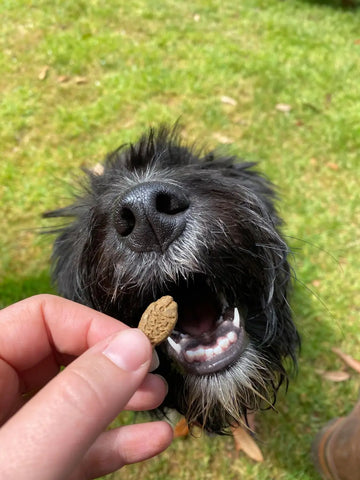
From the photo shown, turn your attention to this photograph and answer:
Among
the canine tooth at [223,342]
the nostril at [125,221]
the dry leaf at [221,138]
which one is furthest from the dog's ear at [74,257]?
the dry leaf at [221,138]

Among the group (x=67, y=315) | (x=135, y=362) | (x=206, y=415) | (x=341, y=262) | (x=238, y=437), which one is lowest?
(x=238, y=437)

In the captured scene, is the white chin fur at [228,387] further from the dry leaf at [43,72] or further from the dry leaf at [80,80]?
the dry leaf at [43,72]

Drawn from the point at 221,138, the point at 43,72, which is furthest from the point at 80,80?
the point at 221,138

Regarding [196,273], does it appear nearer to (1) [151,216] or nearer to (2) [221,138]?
(1) [151,216]

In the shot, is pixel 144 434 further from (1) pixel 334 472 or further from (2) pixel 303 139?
(2) pixel 303 139

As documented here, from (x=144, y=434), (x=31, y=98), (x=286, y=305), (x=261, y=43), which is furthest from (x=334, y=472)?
(x=261, y=43)

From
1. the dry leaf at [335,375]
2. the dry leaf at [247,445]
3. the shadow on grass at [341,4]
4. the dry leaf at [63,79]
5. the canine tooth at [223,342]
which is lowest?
the dry leaf at [247,445]

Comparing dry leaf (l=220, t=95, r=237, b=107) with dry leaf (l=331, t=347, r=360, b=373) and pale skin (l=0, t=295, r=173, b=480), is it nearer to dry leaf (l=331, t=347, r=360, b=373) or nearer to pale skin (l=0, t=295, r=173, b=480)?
dry leaf (l=331, t=347, r=360, b=373)
